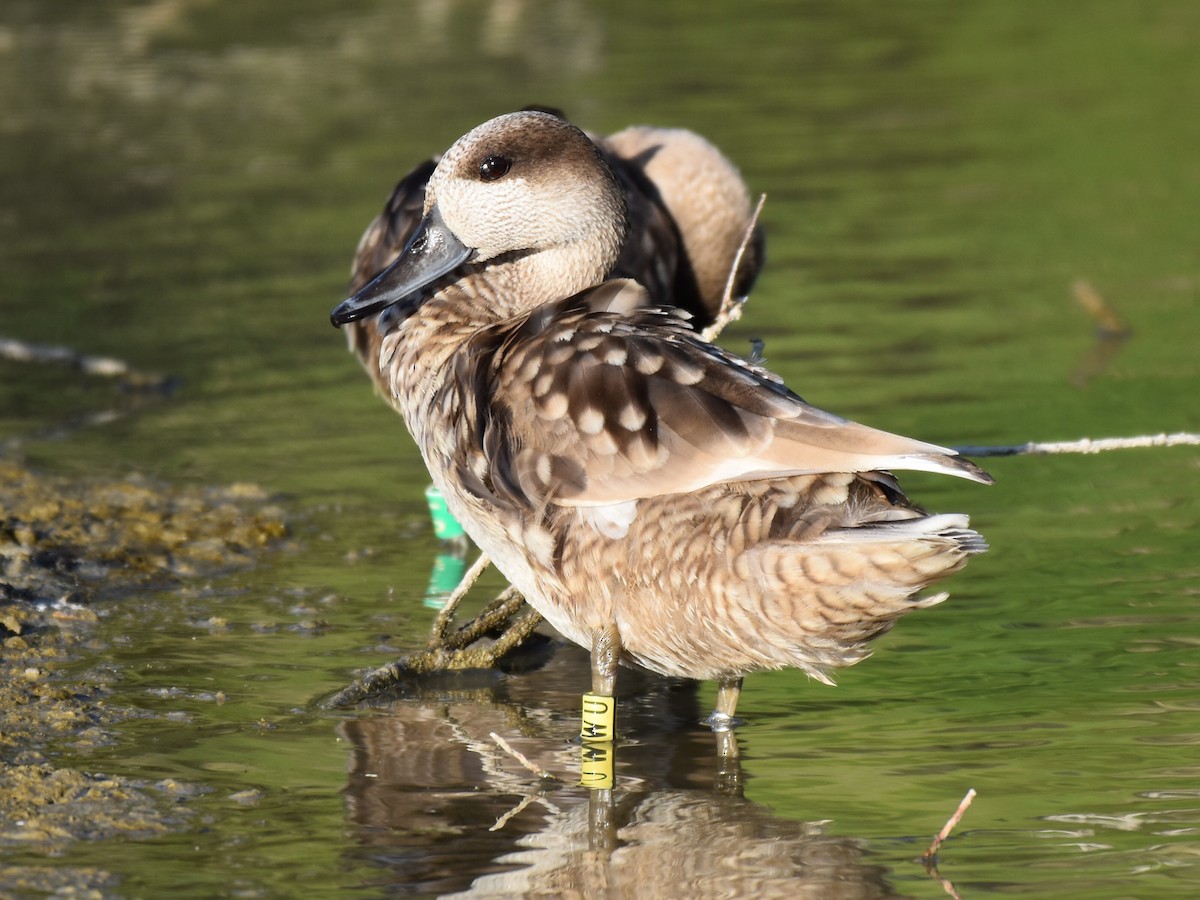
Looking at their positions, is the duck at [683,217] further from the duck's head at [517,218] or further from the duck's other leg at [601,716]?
the duck's other leg at [601,716]

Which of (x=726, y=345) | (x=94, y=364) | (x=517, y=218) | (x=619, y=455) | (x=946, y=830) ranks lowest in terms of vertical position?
(x=946, y=830)

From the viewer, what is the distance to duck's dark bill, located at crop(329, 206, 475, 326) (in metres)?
5.12

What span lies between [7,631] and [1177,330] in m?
6.02

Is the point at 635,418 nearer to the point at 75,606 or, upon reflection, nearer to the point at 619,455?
the point at 619,455

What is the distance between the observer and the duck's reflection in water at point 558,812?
4.08 meters

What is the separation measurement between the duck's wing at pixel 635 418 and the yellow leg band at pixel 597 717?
54 centimetres

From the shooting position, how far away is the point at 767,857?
420cm

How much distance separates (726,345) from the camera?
9156 mm

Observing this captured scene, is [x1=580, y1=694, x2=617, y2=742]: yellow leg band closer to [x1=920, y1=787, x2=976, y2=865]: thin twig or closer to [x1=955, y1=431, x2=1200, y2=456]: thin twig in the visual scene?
[x1=920, y1=787, x2=976, y2=865]: thin twig

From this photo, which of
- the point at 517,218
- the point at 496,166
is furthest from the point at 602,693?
the point at 496,166

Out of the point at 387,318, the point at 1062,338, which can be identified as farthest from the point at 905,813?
the point at 1062,338

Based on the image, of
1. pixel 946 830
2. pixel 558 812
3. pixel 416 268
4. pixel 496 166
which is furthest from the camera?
pixel 416 268

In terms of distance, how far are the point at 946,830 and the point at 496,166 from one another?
2125 millimetres

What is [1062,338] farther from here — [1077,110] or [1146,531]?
[1077,110]
